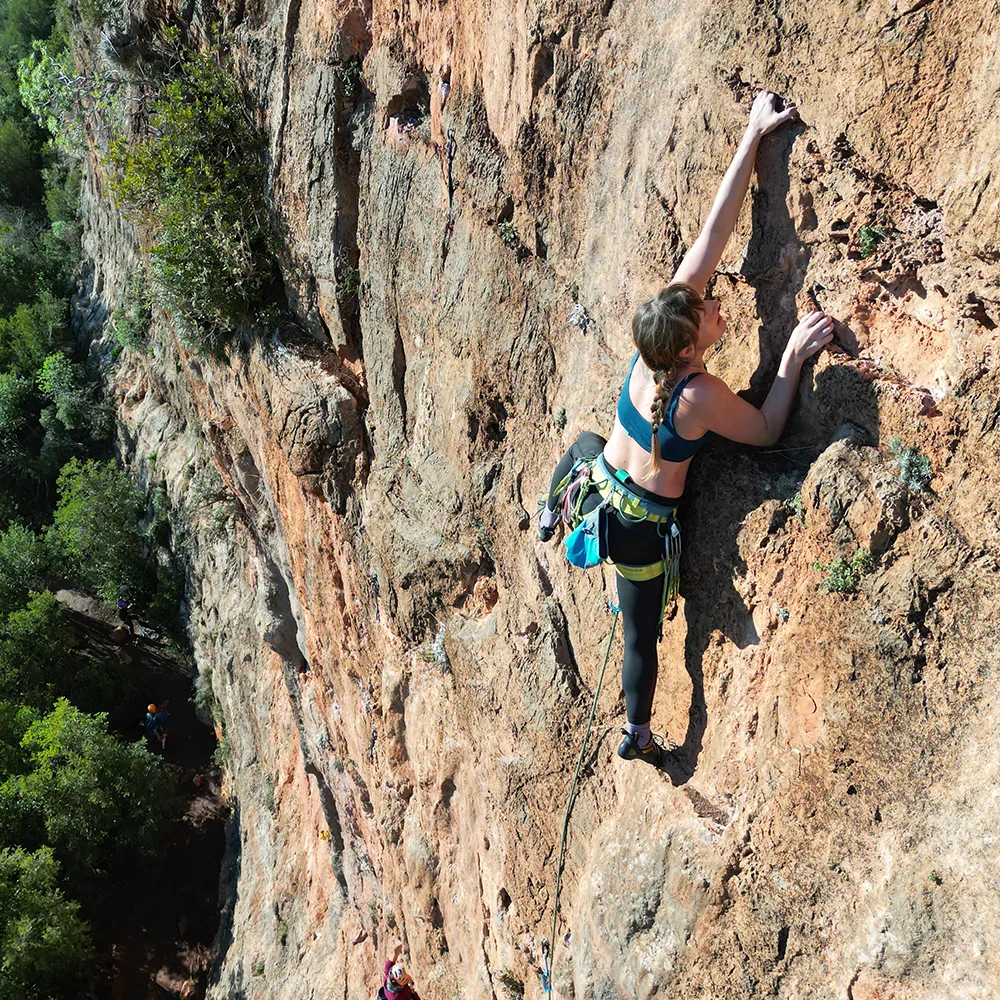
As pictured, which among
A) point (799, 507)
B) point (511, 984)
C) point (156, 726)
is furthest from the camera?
point (156, 726)

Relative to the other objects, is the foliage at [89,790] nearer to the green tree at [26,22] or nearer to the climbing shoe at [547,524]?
the climbing shoe at [547,524]

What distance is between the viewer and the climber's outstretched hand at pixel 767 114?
3.55m

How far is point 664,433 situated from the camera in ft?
11.8

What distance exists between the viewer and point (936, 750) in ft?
10.4

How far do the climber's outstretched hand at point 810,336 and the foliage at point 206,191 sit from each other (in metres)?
6.26

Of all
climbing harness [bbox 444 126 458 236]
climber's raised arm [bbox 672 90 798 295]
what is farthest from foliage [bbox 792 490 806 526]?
climbing harness [bbox 444 126 458 236]

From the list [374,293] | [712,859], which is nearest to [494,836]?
[712,859]

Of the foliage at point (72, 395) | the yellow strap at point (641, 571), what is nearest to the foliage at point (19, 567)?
the foliage at point (72, 395)

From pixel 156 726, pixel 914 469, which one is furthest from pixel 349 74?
pixel 156 726

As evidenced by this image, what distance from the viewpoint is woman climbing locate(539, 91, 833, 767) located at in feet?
11.2

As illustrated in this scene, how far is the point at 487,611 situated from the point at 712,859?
8.77 feet

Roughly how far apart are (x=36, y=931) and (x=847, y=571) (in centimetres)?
1522

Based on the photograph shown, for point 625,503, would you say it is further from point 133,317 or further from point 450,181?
point 133,317

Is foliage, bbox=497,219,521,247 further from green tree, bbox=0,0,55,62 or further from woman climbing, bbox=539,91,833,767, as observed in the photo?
green tree, bbox=0,0,55,62
